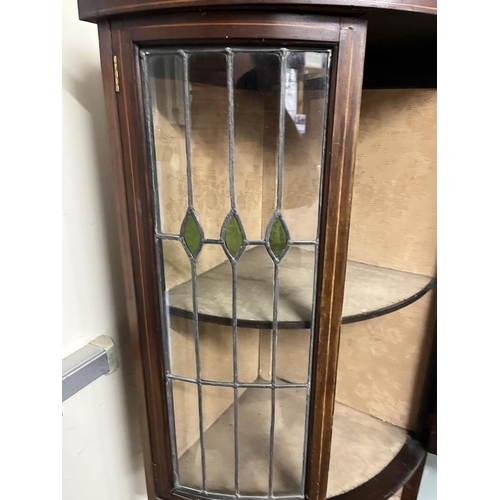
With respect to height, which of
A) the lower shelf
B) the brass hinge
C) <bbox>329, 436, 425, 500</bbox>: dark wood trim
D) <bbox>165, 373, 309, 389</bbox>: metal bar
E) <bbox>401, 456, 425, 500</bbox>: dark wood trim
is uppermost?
the brass hinge

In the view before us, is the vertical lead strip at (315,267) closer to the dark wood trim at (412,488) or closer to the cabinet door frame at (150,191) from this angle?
the cabinet door frame at (150,191)

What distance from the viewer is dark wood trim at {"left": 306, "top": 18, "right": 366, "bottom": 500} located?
493 mm

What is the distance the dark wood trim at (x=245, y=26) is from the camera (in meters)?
0.47

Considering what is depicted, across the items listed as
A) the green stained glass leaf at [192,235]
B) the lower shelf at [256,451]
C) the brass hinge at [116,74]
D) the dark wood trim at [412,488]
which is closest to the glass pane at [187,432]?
the lower shelf at [256,451]

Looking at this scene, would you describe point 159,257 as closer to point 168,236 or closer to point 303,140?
point 168,236

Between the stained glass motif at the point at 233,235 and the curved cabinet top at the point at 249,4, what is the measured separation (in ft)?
0.85

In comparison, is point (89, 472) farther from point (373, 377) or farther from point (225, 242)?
point (373, 377)

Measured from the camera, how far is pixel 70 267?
699 millimetres

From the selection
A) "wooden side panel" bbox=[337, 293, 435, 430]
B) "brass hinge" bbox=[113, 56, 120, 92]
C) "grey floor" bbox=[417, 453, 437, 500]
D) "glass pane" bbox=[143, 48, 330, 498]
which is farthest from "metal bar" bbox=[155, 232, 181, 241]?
"grey floor" bbox=[417, 453, 437, 500]

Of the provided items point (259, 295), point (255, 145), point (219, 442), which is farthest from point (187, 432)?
point (255, 145)

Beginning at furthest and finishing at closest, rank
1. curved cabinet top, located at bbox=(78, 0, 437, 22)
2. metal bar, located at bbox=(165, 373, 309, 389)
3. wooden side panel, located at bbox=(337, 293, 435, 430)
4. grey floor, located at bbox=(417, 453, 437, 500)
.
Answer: grey floor, located at bbox=(417, 453, 437, 500)
wooden side panel, located at bbox=(337, 293, 435, 430)
metal bar, located at bbox=(165, 373, 309, 389)
curved cabinet top, located at bbox=(78, 0, 437, 22)

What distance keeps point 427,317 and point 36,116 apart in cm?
86

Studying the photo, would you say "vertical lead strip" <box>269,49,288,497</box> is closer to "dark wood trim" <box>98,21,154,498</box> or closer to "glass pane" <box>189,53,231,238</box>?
"glass pane" <box>189,53,231,238</box>

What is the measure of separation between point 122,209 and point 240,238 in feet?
0.60
